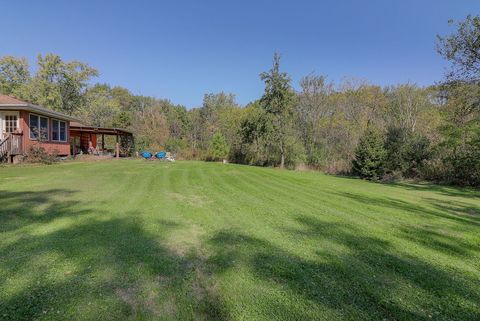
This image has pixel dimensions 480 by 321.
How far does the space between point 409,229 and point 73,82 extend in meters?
38.3

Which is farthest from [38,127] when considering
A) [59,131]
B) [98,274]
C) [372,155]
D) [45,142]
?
[372,155]

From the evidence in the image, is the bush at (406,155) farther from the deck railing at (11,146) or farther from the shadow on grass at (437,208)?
the deck railing at (11,146)

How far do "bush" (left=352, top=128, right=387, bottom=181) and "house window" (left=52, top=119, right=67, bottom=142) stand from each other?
19.4 metres

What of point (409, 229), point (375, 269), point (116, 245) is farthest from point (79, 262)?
point (409, 229)

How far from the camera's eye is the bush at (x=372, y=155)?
15.0m

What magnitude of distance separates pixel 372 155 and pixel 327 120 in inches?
501

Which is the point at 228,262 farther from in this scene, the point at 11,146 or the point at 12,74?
the point at 12,74

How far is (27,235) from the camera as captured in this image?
384 cm

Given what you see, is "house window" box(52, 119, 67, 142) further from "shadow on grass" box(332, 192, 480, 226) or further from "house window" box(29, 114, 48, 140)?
"shadow on grass" box(332, 192, 480, 226)

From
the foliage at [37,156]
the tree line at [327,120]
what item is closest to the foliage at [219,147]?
the tree line at [327,120]

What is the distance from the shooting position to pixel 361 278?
2994 mm

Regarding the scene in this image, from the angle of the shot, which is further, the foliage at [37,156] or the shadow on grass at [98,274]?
the foliage at [37,156]

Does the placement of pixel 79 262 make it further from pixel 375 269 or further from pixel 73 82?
pixel 73 82

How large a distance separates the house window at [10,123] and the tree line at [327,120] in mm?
12987
